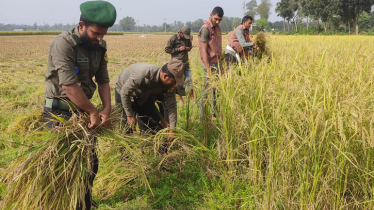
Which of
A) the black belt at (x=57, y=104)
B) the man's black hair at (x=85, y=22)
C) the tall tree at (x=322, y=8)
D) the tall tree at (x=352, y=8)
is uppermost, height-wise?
the tall tree at (x=322, y=8)

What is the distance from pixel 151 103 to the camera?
297cm

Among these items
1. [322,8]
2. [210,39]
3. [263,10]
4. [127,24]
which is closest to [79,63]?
[210,39]

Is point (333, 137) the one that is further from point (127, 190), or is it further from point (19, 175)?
point (19, 175)

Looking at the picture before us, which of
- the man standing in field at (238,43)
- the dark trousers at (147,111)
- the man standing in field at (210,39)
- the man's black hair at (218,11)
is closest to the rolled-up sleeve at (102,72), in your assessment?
the dark trousers at (147,111)

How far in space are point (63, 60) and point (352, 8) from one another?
36.8 meters

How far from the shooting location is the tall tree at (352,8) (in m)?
30.5

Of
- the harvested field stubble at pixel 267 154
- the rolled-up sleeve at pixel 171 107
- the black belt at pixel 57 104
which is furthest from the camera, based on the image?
the rolled-up sleeve at pixel 171 107

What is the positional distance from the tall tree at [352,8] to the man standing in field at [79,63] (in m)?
35.4

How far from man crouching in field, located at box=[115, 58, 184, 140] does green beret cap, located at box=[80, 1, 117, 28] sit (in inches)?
23.8

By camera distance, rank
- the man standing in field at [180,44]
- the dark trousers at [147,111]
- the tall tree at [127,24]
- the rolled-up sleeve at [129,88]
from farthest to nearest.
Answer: the tall tree at [127,24] < the man standing in field at [180,44] < the dark trousers at [147,111] < the rolled-up sleeve at [129,88]

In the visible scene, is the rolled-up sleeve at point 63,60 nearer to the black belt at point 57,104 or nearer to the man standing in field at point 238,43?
the black belt at point 57,104

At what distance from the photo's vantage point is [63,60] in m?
1.85

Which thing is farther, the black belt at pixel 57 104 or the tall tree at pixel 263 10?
the tall tree at pixel 263 10

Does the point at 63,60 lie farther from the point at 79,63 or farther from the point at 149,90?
the point at 149,90
